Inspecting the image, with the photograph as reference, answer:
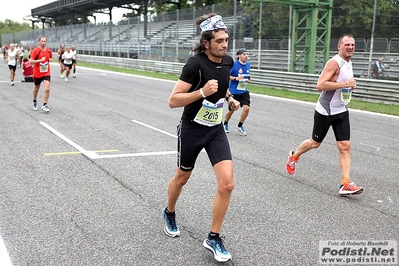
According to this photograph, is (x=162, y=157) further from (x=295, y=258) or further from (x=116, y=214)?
(x=295, y=258)

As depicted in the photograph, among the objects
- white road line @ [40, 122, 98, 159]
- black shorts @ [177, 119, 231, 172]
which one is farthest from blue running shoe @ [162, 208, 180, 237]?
white road line @ [40, 122, 98, 159]

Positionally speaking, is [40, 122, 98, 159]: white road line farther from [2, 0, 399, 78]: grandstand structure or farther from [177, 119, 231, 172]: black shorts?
[177, 119, 231, 172]: black shorts

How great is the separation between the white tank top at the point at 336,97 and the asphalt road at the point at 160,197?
3.37 feet

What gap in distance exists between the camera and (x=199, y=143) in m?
4.03

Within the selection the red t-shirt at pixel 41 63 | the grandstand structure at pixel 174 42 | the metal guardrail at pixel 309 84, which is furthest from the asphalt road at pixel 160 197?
the metal guardrail at pixel 309 84

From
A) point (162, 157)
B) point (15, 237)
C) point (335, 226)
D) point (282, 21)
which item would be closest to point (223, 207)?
point (335, 226)

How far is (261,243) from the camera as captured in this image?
13.7 ft

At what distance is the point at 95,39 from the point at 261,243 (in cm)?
5251

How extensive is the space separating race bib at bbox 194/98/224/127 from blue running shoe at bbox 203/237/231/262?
3.34ft

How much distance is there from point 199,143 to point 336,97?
2.63 metres

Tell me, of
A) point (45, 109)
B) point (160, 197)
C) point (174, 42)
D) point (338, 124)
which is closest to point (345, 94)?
point (338, 124)

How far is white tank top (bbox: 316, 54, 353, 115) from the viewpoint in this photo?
19.0 ft

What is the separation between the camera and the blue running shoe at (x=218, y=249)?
3737 mm

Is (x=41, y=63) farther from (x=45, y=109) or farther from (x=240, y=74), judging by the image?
(x=240, y=74)
